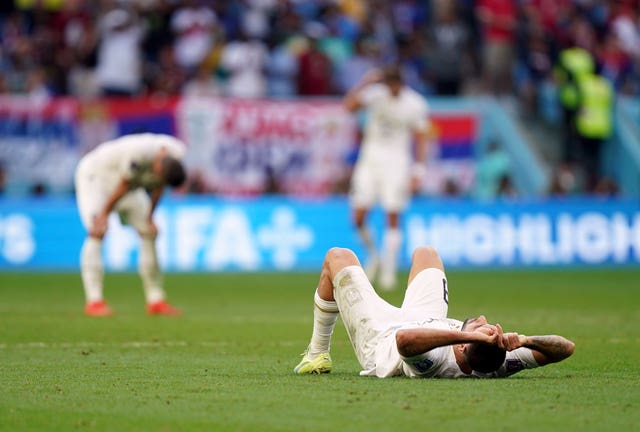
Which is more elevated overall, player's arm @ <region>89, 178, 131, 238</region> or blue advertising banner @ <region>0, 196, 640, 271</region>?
player's arm @ <region>89, 178, 131, 238</region>

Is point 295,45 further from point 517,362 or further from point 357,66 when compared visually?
point 517,362

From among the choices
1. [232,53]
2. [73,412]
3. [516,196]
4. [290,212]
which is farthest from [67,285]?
[73,412]

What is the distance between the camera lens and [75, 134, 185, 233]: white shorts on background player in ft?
45.8

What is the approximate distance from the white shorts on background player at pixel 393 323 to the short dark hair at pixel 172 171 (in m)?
5.33

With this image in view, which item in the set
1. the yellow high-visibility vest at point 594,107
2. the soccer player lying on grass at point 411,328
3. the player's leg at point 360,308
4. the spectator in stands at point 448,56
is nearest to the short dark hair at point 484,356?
the soccer player lying on grass at point 411,328

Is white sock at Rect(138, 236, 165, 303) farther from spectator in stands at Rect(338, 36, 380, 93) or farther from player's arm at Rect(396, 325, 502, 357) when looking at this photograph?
spectator in stands at Rect(338, 36, 380, 93)

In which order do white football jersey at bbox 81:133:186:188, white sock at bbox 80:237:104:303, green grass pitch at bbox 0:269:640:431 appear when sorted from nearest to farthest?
1. green grass pitch at bbox 0:269:640:431
2. white football jersey at bbox 81:133:186:188
3. white sock at bbox 80:237:104:303

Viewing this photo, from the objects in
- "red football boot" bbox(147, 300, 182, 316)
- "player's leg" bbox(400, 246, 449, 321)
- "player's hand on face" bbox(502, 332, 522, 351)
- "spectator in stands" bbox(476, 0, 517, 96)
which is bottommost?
"red football boot" bbox(147, 300, 182, 316)

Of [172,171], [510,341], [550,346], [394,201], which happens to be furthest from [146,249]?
[510,341]

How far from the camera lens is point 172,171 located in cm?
1328

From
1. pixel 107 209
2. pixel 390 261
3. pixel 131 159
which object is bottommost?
pixel 390 261

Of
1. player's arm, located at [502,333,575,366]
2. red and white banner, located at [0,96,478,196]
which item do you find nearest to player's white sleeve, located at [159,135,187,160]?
player's arm, located at [502,333,575,366]

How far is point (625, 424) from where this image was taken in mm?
6457

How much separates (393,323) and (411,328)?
52 centimetres
